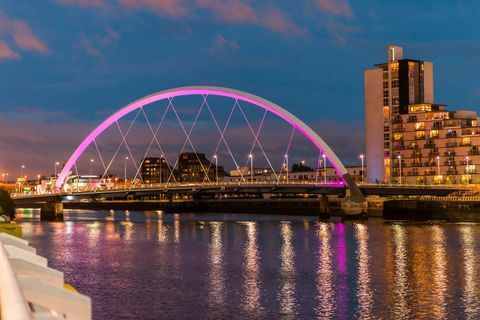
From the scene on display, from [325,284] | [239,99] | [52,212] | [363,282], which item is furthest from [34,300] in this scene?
[52,212]

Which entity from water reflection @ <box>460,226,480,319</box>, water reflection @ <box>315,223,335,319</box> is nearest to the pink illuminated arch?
water reflection @ <box>460,226,480,319</box>

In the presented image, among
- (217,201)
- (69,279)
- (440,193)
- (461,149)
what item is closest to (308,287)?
(69,279)

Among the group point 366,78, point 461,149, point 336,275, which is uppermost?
point 366,78

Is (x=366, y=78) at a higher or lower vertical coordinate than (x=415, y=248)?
higher

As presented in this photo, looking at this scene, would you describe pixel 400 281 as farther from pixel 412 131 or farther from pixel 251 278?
pixel 412 131

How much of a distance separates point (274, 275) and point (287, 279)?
190cm

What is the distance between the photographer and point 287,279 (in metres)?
37.9

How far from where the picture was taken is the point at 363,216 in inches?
4230

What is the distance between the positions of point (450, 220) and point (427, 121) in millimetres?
48947

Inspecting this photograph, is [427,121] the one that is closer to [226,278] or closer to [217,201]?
[217,201]

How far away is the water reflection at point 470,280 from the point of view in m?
27.7

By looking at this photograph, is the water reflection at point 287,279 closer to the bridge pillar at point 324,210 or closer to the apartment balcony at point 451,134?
the bridge pillar at point 324,210

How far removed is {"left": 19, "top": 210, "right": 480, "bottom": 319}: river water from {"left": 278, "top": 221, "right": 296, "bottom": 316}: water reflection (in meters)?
0.05

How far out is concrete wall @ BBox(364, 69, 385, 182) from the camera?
154125 mm
